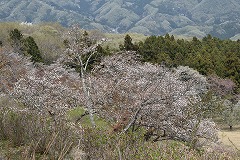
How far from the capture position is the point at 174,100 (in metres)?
15.4

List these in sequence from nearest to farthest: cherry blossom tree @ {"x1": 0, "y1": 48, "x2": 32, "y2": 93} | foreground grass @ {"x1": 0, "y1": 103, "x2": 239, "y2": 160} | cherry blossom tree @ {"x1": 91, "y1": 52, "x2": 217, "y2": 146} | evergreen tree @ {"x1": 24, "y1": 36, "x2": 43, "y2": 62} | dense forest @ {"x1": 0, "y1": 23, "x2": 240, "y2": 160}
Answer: foreground grass @ {"x1": 0, "y1": 103, "x2": 239, "y2": 160} < dense forest @ {"x1": 0, "y1": 23, "x2": 240, "y2": 160} < cherry blossom tree @ {"x1": 91, "y1": 52, "x2": 217, "y2": 146} < cherry blossom tree @ {"x1": 0, "y1": 48, "x2": 32, "y2": 93} < evergreen tree @ {"x1": 24, "y1": 36, "x2": 43, "y2": 62}

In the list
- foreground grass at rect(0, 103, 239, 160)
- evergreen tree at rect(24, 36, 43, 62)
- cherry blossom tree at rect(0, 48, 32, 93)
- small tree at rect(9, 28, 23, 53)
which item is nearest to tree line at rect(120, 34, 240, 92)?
evergreen tree at rect(24, 36, 43, 62)

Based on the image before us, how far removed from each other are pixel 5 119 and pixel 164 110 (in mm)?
9515

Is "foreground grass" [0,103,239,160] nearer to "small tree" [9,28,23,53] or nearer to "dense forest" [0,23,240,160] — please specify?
"dense forest" [0,23,240,160]

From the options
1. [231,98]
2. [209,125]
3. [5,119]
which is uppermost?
[5,119]

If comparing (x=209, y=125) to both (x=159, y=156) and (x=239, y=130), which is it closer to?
(x=159, y=156)

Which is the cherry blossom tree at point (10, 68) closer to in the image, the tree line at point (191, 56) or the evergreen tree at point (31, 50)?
the evergreen tree at point (31, 50)

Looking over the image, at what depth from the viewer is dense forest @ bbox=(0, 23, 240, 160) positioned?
5586mm

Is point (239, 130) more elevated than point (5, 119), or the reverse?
point (5, 119)

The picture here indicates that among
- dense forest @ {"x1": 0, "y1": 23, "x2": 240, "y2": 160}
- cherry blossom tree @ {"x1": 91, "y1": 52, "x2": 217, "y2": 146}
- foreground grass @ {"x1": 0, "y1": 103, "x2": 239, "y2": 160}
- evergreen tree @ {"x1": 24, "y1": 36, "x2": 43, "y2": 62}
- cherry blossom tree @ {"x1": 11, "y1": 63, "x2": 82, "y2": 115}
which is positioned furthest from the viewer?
evergreen tree @ {"x1": 24, "y1": 36, "x2": 43, "y2": 62}

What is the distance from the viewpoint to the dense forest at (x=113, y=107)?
559 cm

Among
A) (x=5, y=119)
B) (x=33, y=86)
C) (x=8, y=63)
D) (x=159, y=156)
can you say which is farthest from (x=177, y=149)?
(x=8, y=63)

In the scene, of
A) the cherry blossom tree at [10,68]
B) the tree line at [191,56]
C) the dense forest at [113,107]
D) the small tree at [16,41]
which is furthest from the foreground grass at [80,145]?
the small tree at [16,41]

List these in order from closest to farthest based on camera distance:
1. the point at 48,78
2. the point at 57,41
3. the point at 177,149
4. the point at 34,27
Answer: the point at 177,149 < the point at 48,78 < the point at 57,41 < the point at 34,27
